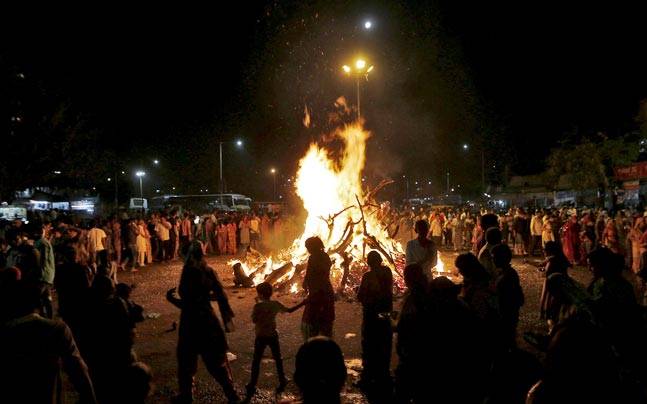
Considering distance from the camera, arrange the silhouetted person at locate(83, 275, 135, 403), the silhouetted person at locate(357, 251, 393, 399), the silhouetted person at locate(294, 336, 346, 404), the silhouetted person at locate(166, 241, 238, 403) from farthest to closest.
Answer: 1. the silhouetted person at locate(357, 251, 393, 399)
2. the silhouetted person at locate(166, 241, 238, 403)
3. the silhouetted person at locate(83, 275, 135, 403)
4. the silhouetted person at locate(294, 336, 346, 404)

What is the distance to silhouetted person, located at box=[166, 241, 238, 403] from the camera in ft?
17.0

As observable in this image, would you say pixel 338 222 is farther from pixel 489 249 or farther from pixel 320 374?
pixel 320 374

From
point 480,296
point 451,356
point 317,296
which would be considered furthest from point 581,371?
point 317,296

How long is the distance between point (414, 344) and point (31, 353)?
8.84 ft

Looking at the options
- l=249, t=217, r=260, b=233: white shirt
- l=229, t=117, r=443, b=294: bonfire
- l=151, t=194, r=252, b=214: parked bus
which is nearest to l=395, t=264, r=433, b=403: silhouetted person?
l=229, t=117, r=443, b=294: bonfire

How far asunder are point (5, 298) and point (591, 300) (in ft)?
15.3

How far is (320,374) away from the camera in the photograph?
221 centimetres

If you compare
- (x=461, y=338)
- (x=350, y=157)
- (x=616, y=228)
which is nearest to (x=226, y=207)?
(x=350, y=157)

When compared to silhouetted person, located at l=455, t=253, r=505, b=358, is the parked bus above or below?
above

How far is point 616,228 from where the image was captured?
46.4 feet

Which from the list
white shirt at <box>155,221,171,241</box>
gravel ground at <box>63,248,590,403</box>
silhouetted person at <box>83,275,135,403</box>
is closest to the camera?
silhouetted person at <box>83,275,135,403</box>

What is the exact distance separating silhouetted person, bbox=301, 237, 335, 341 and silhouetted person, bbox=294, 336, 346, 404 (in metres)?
3.74

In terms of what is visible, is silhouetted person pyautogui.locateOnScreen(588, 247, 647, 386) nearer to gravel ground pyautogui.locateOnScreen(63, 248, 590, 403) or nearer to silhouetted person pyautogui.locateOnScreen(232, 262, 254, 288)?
gravel ground pyautogui.locateOnScreen(63, 248, 590, 403)

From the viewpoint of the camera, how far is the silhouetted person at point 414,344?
3.71 meters
